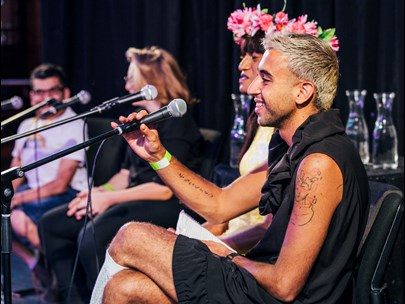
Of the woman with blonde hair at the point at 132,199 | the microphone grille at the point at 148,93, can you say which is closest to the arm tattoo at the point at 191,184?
the microphone grille at the point at 148,93

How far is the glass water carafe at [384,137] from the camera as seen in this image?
379 cm

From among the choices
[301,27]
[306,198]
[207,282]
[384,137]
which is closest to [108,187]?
[384,137]

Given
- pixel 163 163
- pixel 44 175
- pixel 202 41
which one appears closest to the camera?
pixel 163 163

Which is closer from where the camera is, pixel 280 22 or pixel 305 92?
pixel 305 92

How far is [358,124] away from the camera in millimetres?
3852

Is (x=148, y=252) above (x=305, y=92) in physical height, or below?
below

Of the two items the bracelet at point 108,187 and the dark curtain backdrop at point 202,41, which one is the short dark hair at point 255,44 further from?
the bracelet at point 108,187

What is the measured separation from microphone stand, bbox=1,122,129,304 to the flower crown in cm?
94

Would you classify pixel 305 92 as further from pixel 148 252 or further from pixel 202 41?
pixel 202 41

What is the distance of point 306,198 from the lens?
2.37 m

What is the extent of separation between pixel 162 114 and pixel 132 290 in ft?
1.84

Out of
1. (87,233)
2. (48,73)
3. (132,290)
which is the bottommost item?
(87,233)

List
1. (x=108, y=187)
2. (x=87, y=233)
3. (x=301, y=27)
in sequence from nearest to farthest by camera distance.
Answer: (x=301, y=27), (x=87, y=233), (x=108, y=187)

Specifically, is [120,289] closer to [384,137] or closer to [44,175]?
[384,137]
